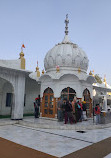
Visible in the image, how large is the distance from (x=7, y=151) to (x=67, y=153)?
1.84 metres

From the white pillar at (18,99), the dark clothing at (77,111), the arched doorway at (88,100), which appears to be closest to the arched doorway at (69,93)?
the arched doorway at (88,100)

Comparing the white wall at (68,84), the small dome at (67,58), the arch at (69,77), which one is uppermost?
the small dome at (67,58)

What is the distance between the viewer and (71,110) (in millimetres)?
9148

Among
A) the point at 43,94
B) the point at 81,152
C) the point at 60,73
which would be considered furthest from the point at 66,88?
the point at 81,152

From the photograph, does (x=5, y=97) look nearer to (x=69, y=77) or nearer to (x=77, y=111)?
(x=69, y=77)

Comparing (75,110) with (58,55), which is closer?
(75,110)

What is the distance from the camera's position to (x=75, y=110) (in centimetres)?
981

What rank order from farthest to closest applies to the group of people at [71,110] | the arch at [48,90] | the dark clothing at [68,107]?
the arch at [48,90]
the group of people at [71,110]
the dark clothing at [68,107]

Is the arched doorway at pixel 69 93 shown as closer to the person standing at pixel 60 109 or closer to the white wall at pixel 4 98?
the person standing at pixel 60 109

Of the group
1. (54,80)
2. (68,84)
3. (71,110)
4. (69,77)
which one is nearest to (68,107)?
(71,110)

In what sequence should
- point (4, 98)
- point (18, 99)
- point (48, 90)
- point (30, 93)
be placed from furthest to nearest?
point (30, 93), point (4, 98), point (48, 90), point (18, 99)

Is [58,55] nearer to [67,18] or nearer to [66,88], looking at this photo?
[66,88]

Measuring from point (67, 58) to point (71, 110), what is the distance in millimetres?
4861

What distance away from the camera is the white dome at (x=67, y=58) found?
486 inches
